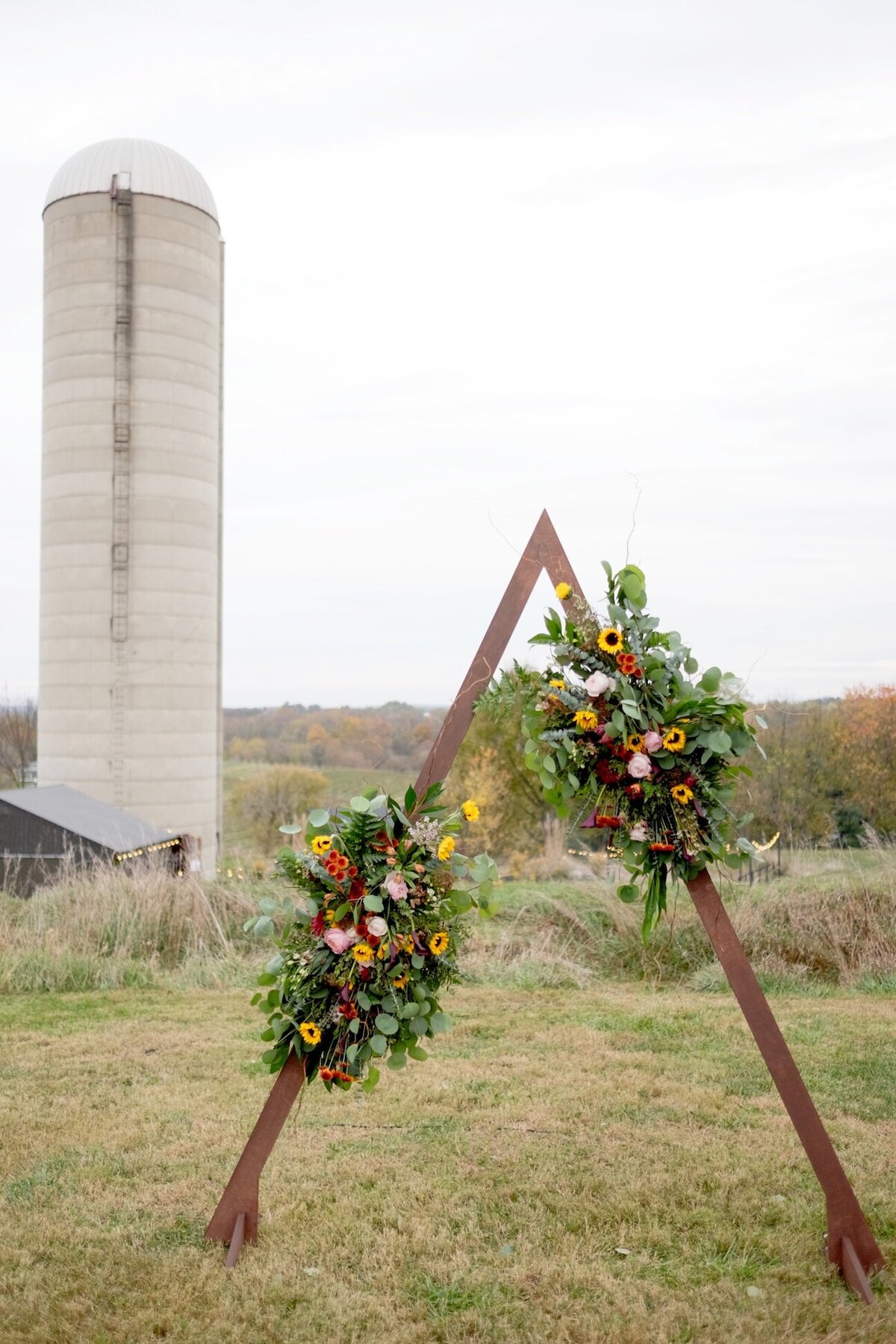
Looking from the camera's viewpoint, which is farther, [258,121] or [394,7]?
[258,121]

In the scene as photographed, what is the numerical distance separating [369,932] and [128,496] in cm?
2181

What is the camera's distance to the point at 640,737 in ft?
11.5

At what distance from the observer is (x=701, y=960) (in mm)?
→ 7883

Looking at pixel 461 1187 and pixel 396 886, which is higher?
pixel 396 886

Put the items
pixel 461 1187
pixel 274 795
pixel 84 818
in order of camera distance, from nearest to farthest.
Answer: pixel 461 1187 → pixel 84 818 → pixel 274 795

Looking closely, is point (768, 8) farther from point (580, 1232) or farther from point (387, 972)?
point (580, 1232)

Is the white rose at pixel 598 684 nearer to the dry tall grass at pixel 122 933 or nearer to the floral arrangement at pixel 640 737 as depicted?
the floral arrangement at pixel 640 737

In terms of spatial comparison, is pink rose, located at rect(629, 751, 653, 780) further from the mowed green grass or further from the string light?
the string light

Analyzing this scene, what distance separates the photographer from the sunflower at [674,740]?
3.47m

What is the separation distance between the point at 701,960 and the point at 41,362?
2306 centimetres

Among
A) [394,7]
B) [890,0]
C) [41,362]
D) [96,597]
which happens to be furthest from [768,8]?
[41,362]

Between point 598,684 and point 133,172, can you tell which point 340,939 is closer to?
point 598,684

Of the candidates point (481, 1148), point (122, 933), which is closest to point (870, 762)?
point (122, 933)

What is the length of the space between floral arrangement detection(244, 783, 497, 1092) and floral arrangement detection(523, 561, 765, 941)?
0.45m
